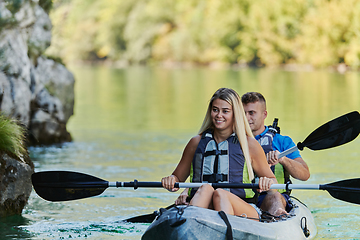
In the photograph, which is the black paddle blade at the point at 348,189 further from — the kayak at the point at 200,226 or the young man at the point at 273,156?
the kayak at the point at 200,226

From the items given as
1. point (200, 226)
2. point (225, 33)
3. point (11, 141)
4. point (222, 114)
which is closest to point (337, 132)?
point (222, 114)

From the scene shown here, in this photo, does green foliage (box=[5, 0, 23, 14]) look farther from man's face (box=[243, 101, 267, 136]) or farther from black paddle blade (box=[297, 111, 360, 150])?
black paddle blade (box=[297, 111, 360, 150])

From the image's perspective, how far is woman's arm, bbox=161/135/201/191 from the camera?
13.9 feet

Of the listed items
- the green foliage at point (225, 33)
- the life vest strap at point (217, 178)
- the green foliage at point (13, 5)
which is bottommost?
the life vest strap at point (217, 178)

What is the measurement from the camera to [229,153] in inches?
163

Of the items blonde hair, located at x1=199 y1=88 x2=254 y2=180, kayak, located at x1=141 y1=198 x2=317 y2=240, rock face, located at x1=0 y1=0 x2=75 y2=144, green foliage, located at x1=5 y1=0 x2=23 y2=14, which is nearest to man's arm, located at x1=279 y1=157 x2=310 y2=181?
blonde hair, located at x1=199 y1=88 x2=254 y2=180

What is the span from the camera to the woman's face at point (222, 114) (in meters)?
4.12

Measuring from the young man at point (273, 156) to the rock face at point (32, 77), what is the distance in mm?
3469

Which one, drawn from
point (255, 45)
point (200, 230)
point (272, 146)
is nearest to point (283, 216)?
point (272, 146)

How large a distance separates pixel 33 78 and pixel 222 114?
694 cm

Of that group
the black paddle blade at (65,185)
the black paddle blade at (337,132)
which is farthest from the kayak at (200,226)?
the black paddle blade at (337,132)

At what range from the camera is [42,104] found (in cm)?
1062

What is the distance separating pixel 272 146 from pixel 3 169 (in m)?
2.58

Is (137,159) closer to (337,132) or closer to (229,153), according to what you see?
(337,132)
